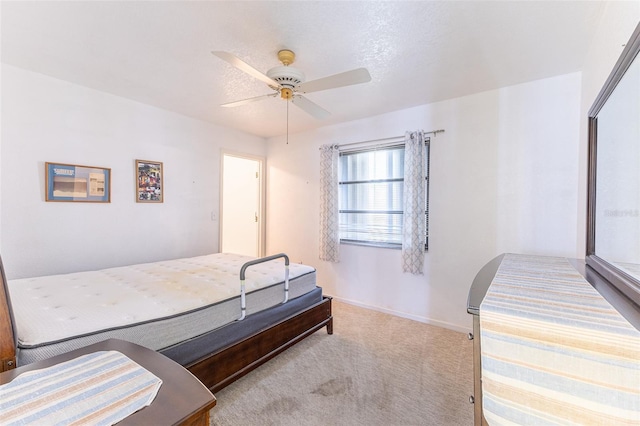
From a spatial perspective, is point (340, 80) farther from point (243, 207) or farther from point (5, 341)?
point (243, 207)

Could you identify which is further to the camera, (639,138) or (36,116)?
(36,116)

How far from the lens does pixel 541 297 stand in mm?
954

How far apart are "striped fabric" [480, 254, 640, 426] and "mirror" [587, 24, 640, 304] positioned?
32cm

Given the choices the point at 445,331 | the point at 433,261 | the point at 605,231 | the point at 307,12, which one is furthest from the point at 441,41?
the point at 445,331

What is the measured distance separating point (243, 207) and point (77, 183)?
2.35 meters

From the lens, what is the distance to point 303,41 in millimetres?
1838

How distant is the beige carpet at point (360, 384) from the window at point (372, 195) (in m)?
1.21

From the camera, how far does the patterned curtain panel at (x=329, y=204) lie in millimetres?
3646

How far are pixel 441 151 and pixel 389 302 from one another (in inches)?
74.7

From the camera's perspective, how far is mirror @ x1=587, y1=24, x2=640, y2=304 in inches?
40.1

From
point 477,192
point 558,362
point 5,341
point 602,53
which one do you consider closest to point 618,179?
point 602,53

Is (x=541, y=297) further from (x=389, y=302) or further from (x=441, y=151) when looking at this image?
(x=389, y=302)

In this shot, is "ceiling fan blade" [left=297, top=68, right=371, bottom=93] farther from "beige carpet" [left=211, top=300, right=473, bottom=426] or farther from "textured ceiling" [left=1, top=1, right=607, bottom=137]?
"beige carpet" [left=211, top=300, right=473, bottom=426]

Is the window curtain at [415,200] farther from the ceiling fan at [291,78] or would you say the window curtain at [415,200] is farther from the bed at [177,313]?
the ceiling fan at [291,78]
